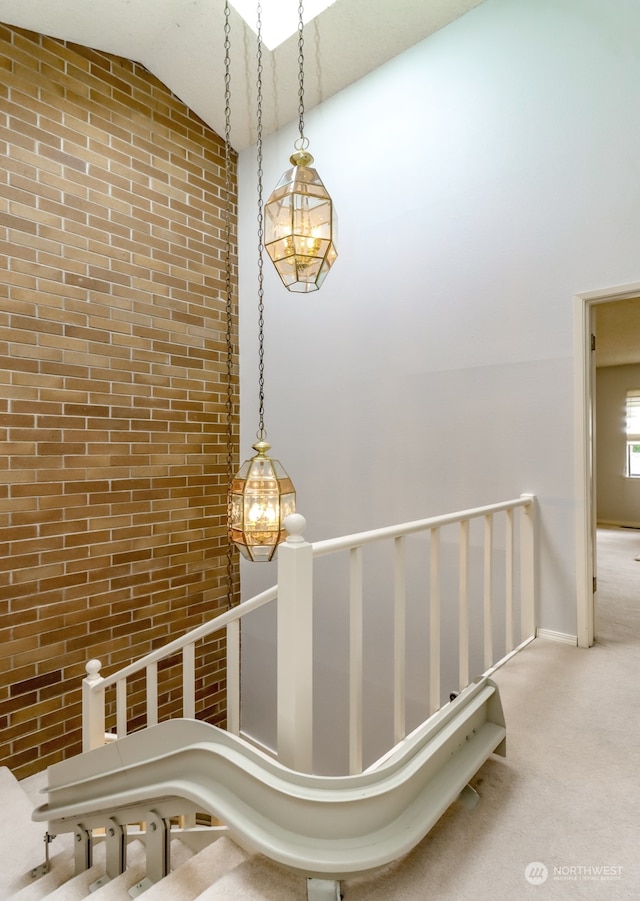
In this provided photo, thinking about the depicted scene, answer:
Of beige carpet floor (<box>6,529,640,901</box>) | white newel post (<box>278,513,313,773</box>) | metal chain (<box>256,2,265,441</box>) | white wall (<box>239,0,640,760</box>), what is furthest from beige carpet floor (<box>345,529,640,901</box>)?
metal chain (<box>256,2,265,441</box>)

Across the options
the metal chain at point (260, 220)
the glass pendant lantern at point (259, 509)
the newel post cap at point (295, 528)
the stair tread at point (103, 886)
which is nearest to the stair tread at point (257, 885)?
the stair tread at point (103, 886)

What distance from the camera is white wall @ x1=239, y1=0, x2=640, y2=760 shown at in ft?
7.93

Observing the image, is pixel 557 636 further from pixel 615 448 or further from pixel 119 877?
pixel 615 448

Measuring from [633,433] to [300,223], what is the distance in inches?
262

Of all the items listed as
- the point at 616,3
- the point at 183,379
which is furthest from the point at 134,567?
the point at 616,3

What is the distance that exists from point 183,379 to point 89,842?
8.63 ft

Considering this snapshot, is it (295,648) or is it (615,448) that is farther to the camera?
(615,448)

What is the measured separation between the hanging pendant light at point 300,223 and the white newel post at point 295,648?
1171mm

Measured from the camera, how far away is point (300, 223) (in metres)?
1.99

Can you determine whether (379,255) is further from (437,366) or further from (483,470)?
(483,470)

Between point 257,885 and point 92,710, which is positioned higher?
point 257,885

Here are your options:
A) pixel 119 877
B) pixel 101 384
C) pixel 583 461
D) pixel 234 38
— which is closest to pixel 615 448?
pixel 583 461

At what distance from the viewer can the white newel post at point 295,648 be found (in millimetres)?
1303

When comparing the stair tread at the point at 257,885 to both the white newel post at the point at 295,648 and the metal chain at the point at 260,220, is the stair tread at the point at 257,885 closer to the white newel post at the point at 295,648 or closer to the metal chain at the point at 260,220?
the white newel post at the point at 295,648
